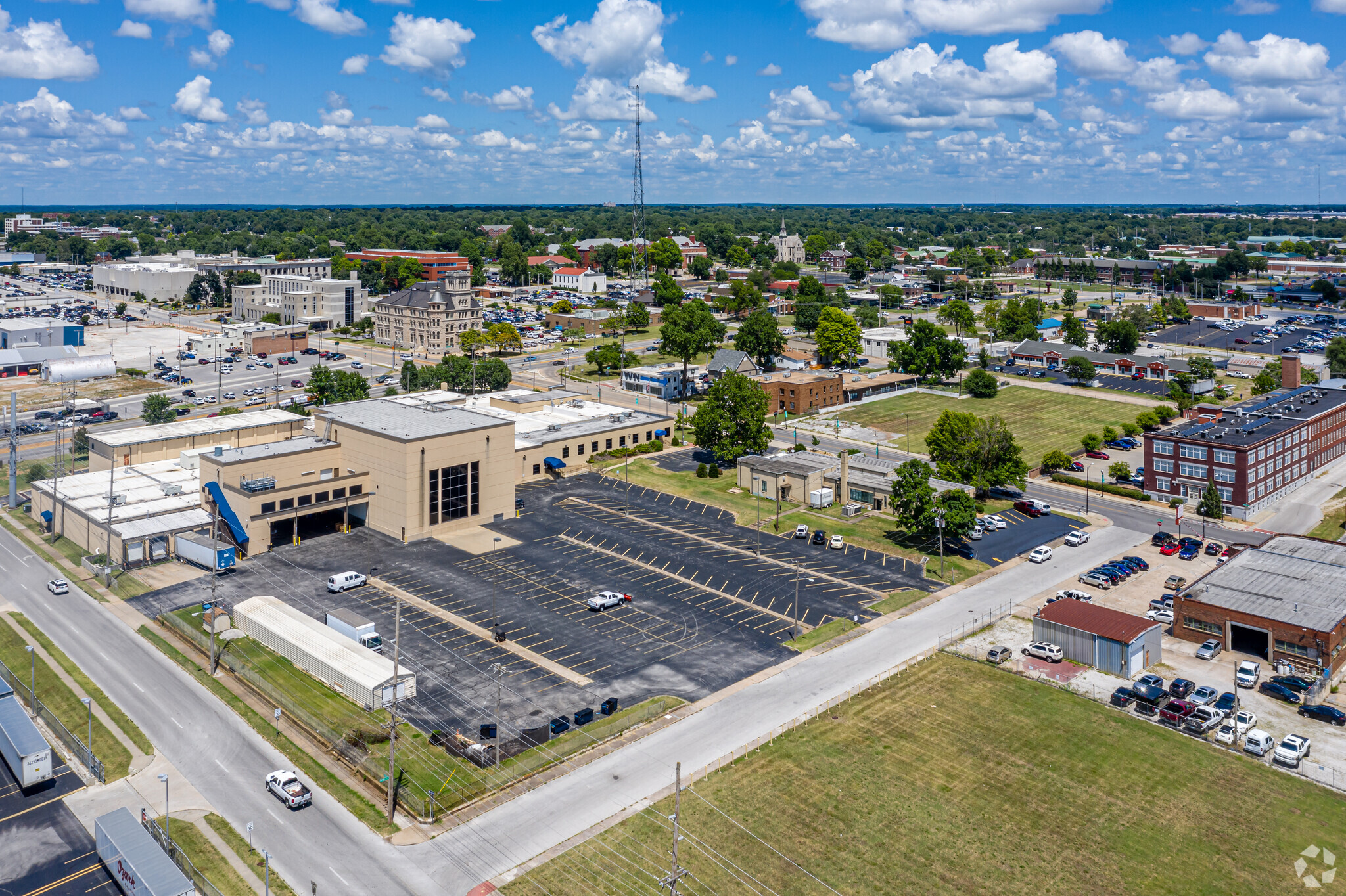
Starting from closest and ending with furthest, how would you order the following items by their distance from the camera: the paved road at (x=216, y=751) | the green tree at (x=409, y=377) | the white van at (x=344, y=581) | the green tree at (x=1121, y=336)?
1. the paved road at (x=216, y=751)
2. the white van at (x=344, y=581)
3. the green tree at (x=409, y=377)
4. the green tree at (x=1121, y=336)

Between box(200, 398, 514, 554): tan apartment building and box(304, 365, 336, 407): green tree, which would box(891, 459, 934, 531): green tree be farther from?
box(304, 365, 336, 407): green tree

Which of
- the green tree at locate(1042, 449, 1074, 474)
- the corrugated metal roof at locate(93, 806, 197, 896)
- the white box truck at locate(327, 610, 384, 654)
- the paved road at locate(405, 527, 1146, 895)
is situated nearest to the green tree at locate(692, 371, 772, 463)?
the green tree at locate(1042, 449, 1074, 474)

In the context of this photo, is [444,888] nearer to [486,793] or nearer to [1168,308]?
[486,793]

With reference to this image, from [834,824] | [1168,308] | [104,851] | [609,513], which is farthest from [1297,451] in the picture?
[1168,308]

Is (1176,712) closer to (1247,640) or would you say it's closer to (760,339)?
(1247,640)

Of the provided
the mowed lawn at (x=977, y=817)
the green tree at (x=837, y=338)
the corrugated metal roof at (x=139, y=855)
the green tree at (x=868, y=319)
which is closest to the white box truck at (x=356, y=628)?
the corrugated metal roof at (x=139, y=855)

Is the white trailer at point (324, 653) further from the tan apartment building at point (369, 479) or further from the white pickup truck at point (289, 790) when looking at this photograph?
the tan apartment building at point (369, 479)

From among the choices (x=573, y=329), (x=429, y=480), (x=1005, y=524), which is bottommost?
(x=1005, y=524)
